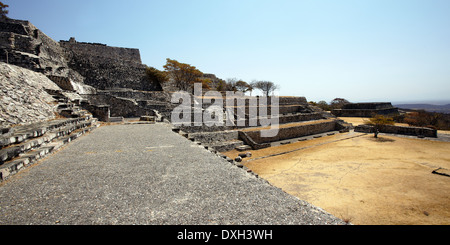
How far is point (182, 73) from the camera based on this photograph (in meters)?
30.3

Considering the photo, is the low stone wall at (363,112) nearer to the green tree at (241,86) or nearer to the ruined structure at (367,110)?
the ruined structure at (367,110)

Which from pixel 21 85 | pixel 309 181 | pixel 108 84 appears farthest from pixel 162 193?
pixel 108 84

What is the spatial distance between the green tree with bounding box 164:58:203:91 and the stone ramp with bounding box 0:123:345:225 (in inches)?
1052

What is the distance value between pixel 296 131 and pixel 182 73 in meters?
19.5

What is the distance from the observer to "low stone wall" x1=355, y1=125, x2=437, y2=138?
61.9 ft

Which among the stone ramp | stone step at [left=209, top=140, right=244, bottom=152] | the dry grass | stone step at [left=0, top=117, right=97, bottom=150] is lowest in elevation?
the dry grass

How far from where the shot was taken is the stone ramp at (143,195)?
102 inches

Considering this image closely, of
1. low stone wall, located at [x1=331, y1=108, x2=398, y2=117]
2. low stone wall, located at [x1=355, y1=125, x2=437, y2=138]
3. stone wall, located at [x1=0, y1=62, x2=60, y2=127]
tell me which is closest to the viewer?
stone wall, located at [x1=0, y1=62, x2=60, y2=127]

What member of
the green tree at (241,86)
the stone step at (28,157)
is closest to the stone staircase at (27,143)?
the stone step at (28,157)

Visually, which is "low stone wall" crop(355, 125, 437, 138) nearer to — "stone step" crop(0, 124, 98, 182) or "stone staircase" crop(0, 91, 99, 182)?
"stone staircase" crop(0, 91, 99, 182)

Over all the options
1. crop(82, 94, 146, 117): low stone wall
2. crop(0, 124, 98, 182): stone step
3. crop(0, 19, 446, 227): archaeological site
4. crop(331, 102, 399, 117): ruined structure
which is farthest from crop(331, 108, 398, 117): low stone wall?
crop(0, 124, 98, 182): stone step

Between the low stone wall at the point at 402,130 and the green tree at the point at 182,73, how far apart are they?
2448 cm
